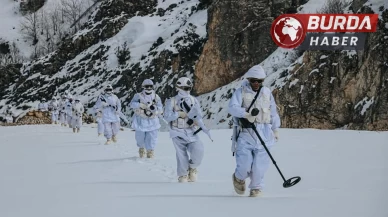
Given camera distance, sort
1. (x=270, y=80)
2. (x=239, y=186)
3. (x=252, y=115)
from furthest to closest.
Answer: (x=270, y=80) < (x=239, y=186) < (x=252, y=115)

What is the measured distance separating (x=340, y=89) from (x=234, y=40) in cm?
1273

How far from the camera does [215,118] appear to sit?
32.1m

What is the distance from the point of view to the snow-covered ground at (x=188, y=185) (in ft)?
17.5

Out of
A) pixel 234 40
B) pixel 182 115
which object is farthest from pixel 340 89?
pixel 182 115

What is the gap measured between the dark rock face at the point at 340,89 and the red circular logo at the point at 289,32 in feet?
5.03

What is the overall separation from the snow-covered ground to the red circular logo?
14.9 m

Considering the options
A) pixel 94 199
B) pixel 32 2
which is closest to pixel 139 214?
pixel 94 199

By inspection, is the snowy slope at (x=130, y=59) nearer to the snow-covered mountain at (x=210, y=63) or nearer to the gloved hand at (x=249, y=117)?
the snow-covered mountain at (x=210, y=63)

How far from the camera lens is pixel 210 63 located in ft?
123

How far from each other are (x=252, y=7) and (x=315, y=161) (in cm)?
2734

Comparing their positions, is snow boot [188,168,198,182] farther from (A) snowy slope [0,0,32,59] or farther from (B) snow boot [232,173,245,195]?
(A) snowy slope [0,0,32,59]

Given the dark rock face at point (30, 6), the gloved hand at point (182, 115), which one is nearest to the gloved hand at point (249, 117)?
the gloved hand at point (182, 115)

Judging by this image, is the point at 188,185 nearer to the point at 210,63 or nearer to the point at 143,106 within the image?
the point at 143,106

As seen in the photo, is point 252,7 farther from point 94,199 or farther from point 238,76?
point 94,199
